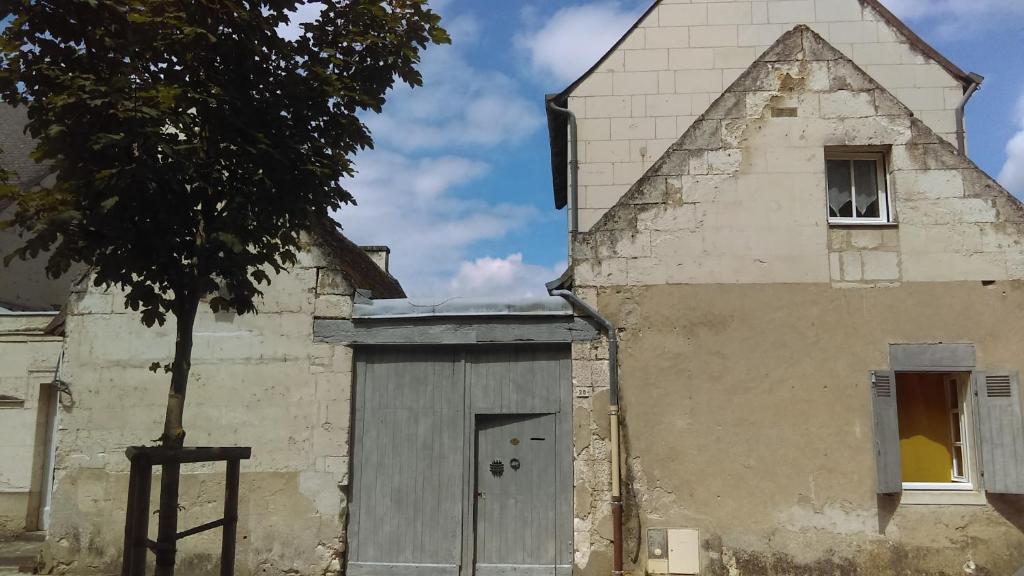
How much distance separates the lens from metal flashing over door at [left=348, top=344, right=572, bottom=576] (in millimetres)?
7512

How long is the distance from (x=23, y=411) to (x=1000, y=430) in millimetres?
12096

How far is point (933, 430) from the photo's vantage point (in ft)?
24.3

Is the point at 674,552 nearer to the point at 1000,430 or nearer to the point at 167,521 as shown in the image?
the point at 1000,430

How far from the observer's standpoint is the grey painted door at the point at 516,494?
24.5ft

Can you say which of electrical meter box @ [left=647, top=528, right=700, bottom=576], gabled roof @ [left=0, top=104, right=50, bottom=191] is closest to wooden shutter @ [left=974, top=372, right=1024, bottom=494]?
electrical meter box @ [left=647, top=528, right=700, bottom=576]

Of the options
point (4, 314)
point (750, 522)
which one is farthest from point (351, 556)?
point (4, 314)

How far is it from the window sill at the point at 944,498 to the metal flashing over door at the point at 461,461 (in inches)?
120

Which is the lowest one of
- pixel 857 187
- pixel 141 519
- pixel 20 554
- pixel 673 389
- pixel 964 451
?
pixel 20 554

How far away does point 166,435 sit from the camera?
4051 millimetres

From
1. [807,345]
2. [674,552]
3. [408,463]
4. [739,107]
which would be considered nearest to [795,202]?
[739,107]

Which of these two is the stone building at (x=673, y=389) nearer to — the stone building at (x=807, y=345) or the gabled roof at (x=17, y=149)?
the stone building at (x=807, y=345)

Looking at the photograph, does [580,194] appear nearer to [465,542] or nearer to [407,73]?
[465,542]

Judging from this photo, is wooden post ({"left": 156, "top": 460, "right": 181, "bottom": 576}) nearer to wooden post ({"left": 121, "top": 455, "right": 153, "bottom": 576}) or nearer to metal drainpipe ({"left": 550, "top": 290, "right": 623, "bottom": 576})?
wooden post ({"left": 121, "top": 455, "right": 153, "bottom": 576})

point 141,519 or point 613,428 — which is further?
point 613,428
